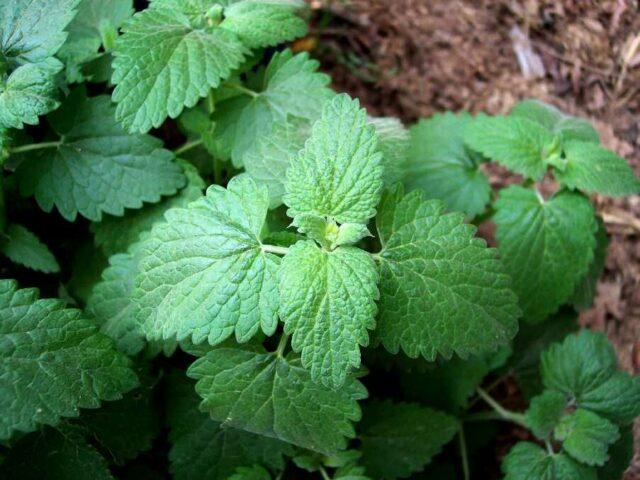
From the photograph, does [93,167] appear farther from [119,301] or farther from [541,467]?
[541,467]

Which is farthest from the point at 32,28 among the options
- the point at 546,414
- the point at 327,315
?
the point at 546,414

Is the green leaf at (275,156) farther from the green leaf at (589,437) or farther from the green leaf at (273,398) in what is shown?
the green leaf at (589,437)

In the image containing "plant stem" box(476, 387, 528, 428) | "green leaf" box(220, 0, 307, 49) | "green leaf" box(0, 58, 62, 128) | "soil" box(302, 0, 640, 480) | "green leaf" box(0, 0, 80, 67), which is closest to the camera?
"green leaf" box(0, 58, 62, 128)

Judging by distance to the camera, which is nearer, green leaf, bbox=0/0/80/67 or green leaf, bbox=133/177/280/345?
green leaf, bbox=133/177/280/345

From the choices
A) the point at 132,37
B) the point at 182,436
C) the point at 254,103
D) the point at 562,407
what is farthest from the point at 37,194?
the point at 562,407

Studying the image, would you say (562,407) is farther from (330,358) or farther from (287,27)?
(287,27)

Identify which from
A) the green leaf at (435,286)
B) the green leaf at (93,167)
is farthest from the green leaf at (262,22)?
the green leaf at (435,286)

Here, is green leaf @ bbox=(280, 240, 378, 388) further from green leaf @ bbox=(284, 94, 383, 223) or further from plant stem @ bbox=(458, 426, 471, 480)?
plant stem @ bbox=(458, 426, 471, 480)

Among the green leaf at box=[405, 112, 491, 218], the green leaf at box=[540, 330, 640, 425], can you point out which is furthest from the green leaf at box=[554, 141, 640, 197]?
the green leaf at box=[540, 330, 640, 425]
